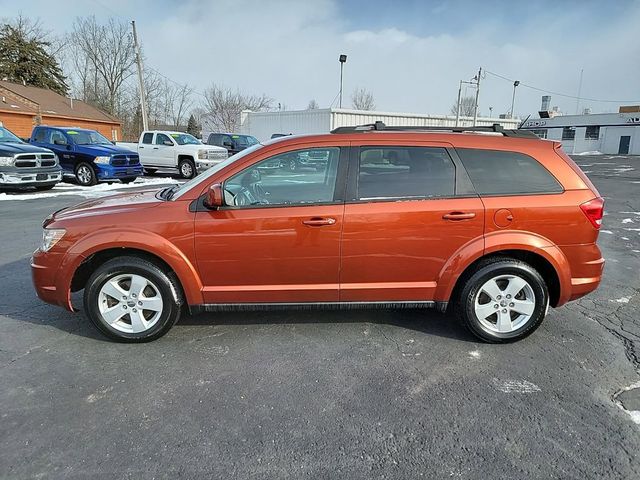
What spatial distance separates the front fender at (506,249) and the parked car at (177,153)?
14742mm

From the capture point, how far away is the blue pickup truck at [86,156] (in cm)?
1384

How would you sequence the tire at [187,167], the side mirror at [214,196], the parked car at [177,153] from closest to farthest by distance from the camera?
the side mirror at [214,196]
the parked car at [177,153]
the tire at [187,167]

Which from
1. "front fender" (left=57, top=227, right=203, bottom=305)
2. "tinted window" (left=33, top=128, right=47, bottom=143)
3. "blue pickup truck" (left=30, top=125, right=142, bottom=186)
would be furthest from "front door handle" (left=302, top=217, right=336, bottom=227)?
"tinted window" (left=33, top=128, right=47, bottom=143)

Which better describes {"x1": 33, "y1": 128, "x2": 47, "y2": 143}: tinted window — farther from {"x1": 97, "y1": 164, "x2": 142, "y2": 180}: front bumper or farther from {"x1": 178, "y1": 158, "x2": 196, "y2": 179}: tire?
{"x1": 178, "y1": 158, "x2": 196, "y2": 179}: tire

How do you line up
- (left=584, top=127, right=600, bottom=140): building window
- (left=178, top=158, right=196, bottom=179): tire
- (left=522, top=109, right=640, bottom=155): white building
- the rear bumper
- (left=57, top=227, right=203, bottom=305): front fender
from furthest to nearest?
(left=584, top=127, right=600, bottom=140): building window < (left=522, top=109, right=640, bottom=155): white building < (left=178, top=158, right=196, bottom=179): tire < the rear bumper < (left=57, top=227, right=203, bottom=305): front fender

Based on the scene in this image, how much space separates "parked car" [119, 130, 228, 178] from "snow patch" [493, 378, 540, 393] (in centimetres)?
A: 1541

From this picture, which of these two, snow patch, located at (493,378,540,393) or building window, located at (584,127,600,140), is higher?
building window, located at (584,127,600,140)

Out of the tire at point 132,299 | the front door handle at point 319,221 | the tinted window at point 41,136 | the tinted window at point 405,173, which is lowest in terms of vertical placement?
the tire at point 132,299

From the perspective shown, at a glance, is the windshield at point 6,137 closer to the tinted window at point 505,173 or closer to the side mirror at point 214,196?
the side mirror at point 214,196

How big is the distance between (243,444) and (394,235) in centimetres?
187

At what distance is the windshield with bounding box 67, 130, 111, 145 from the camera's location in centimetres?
1443

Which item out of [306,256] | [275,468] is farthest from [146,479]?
[306,256]

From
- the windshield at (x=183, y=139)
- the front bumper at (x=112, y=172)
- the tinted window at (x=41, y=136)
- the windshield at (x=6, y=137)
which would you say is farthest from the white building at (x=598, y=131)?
the windshield at (x=6, y=137)

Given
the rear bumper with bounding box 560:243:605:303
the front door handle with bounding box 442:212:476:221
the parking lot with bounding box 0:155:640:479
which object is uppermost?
the front door handle with bounding box 442:212:476:221
